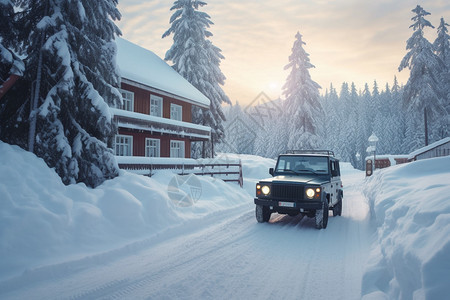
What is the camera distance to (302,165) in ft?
31.6

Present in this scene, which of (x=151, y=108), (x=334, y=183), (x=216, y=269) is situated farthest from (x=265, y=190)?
(x=151, y=108)

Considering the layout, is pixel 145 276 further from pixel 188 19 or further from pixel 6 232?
pixel 188 19

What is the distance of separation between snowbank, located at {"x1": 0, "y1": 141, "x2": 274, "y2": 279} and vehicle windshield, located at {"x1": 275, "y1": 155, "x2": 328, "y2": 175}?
3.15m

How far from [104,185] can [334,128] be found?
76430 millimetres

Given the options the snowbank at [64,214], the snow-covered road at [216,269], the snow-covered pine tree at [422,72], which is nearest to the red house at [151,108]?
the snowbank at [64,214]

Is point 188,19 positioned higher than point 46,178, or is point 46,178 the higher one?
point 188,19

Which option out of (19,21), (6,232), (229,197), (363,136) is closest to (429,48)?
(229,197)

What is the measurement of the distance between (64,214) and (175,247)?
2574mm

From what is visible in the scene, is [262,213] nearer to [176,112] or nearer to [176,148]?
[176,148]

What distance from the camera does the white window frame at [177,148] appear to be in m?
24.1

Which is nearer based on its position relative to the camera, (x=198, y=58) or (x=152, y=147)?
(x=152, y=147)

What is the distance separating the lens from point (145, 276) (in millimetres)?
4738

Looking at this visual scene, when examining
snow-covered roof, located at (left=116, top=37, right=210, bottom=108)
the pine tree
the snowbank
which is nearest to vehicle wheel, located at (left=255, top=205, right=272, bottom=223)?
the snowbank

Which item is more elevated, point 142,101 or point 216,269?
point 142,101
